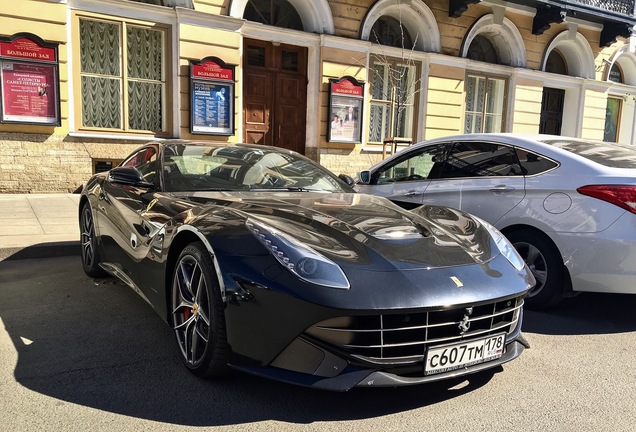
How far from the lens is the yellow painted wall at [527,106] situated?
15.8 m

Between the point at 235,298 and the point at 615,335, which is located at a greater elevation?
the point at 235,298

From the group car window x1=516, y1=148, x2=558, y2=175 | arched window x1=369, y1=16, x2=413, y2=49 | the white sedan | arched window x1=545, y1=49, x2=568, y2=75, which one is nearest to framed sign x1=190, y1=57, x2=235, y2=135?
arched window x1=369, y1=16, x2=413, y2=49

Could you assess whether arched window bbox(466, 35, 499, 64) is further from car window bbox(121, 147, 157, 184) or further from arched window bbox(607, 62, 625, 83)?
car window bbox(121, 147, 157, 184)

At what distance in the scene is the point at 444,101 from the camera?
14.4m

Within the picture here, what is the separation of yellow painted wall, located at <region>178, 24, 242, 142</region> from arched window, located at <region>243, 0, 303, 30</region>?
990 millimetres

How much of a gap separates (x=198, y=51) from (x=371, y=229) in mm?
8995

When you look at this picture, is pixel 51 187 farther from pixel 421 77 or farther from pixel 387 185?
pixel 421 77

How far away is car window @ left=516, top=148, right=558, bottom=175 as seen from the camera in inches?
174

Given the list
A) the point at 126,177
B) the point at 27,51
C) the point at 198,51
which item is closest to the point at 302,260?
the point at 126,177

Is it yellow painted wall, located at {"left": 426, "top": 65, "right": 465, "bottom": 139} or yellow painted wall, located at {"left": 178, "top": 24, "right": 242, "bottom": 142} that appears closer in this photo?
yellow painted wall, located at {"left": 178, "top": 24, "right": 242, "bottom": 142}

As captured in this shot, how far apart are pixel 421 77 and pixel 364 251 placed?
40.1ft

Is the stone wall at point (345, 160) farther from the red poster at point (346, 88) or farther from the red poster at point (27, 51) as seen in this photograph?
the red poster at point (27, 51)

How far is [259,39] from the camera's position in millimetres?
11773

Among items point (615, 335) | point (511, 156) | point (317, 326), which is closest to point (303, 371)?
point (317, 326)
